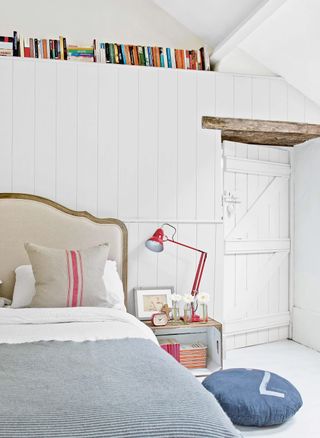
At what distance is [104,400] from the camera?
148 cm

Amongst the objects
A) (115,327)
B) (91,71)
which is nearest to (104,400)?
(115,327)

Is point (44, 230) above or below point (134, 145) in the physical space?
below

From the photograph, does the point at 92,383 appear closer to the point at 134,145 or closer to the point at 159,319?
the point at 159,319

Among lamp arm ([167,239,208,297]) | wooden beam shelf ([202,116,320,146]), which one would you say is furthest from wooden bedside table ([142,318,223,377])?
wooden beam shelf ([202,116,320,146])

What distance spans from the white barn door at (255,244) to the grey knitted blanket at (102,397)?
2438mm

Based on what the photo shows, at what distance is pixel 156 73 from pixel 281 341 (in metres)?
2.72

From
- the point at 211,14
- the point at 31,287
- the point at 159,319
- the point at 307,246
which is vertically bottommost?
the point at 159,319

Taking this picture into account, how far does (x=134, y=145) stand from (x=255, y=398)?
2.09 m

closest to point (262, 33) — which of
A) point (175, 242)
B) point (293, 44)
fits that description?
point (293, 44)

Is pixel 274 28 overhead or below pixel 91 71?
overhead

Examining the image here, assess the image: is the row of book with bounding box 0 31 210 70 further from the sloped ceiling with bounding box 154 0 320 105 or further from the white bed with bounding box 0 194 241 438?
the white bed with bounding box 0 194 241 438

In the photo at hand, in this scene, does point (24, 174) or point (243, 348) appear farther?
point (243, 348)

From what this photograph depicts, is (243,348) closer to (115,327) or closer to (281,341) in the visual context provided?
(281,341)

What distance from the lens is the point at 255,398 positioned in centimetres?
261
